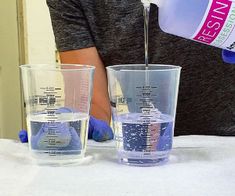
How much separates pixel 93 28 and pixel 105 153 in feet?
1.41

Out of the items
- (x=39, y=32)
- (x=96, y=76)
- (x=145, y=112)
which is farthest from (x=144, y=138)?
(x=39, y=32)

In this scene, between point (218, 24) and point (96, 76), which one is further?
point (96, 76)

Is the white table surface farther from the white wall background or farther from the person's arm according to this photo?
the white wall background

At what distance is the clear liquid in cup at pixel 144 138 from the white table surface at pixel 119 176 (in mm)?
18

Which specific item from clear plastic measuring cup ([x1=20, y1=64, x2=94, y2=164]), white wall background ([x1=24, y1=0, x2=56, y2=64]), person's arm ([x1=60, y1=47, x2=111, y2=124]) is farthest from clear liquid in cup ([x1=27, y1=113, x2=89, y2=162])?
white wall background ([x1=24, y1=0, x2=56, y2=64])

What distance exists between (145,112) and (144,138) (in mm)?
36

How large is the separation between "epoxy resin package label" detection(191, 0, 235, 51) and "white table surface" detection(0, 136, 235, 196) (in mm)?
168

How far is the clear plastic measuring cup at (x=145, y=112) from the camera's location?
679 mm

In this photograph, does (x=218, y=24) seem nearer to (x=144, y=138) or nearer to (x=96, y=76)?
(x=144, y=138)

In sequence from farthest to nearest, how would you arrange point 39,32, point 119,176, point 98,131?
point 39,32, point 98,131, point 119,176

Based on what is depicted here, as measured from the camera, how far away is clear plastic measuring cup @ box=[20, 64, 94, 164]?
692 millimetres

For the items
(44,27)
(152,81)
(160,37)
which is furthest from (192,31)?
(44,27)

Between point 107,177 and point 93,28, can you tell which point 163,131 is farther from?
point 93,28

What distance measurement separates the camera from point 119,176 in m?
0.62
